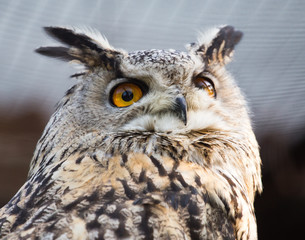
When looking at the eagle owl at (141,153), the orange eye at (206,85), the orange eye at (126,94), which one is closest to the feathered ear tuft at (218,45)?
the eagle owl at (141,153)

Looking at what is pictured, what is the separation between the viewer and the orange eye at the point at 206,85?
1805 millimetres

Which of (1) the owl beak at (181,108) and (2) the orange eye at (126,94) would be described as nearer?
(1) the owl beak at (181,108)

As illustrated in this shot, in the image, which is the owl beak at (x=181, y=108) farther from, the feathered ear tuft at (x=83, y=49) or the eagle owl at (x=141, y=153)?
the feathered ear tuft at (x=83, y=49)

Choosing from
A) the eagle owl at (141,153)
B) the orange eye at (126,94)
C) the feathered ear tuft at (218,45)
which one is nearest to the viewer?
the eagle owl at (141,153)

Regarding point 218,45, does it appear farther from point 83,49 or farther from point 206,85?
point 83,49

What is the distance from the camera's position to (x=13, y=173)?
11.8ft

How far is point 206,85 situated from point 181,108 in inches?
12.4

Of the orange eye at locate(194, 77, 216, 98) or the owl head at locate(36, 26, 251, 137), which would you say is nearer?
the owl head at locate(36, 26, 251, 137)

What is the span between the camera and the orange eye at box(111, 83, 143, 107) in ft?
5.64

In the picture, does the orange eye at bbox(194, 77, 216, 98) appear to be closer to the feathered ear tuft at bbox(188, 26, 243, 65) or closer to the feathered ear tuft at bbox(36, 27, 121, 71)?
the feathered ear tuft at bbox(188, 26, 243, 65)

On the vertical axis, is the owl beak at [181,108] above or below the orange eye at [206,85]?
below

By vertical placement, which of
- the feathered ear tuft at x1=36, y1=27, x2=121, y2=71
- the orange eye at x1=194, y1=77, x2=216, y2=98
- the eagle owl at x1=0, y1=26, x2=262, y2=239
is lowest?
the eagle owl at x1=0, y1=26, x2=262, y2=239

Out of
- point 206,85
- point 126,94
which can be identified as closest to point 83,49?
point 126,94

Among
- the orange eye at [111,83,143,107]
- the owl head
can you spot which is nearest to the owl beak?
the owl head
